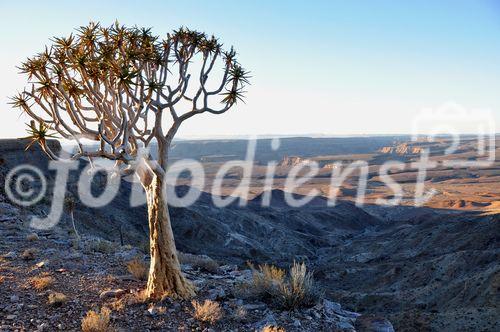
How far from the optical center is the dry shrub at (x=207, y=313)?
23.2 ft

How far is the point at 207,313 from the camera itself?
708 cm

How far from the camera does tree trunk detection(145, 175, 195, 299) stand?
7.78 meters

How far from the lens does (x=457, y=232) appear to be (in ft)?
117

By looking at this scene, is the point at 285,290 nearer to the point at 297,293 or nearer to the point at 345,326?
the point at 297,293

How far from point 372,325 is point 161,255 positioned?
4.53 meters

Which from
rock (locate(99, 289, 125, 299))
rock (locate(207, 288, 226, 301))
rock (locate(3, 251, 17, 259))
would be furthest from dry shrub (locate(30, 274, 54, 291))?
rock (locate(207, 288, 226, 301))

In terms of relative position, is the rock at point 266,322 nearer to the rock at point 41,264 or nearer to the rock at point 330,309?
the rock at point 330,309

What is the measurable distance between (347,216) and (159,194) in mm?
51820

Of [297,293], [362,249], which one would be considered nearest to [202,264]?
[297,293]

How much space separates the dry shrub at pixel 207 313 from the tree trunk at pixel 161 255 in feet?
2.50

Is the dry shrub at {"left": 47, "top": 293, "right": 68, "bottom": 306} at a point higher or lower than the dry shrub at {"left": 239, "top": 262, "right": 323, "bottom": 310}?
higher

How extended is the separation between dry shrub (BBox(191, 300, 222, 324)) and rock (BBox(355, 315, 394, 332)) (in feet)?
9.62

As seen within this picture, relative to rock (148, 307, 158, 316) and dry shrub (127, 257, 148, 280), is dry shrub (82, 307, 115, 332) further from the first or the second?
dry shrub (127, 257, 148, 280)

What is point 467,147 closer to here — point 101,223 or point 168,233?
point 101,223
